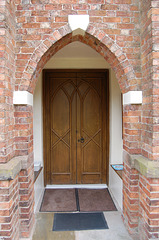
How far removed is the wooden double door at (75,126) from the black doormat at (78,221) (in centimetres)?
122

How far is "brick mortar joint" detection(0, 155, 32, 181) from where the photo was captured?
1.90 metres

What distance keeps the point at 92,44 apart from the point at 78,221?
2570mm

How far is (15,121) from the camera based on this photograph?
2297 mm

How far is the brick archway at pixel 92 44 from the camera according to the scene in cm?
227

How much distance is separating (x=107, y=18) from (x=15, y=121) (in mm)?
1758

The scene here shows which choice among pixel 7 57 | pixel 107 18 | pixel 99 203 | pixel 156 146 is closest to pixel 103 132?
pixel 99 203

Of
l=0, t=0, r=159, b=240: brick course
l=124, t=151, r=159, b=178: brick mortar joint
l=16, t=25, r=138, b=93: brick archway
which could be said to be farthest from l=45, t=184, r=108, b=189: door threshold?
l=16, t=25, r=138, b=93: brick archway

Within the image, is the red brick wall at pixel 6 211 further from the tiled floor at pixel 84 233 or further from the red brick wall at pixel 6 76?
the tiled floor at pixel 84 233

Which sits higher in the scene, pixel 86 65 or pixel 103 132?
pixel 86 65

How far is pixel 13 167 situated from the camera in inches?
76.8

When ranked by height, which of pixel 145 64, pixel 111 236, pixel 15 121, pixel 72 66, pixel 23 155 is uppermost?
pixel 72 66

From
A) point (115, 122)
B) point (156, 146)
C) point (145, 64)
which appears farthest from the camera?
point (115, 122)

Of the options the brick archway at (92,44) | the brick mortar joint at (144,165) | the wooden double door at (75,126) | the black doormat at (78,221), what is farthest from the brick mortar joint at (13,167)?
the wooden double door at (75,126)

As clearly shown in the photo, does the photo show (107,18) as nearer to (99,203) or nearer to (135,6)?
(135,6)
